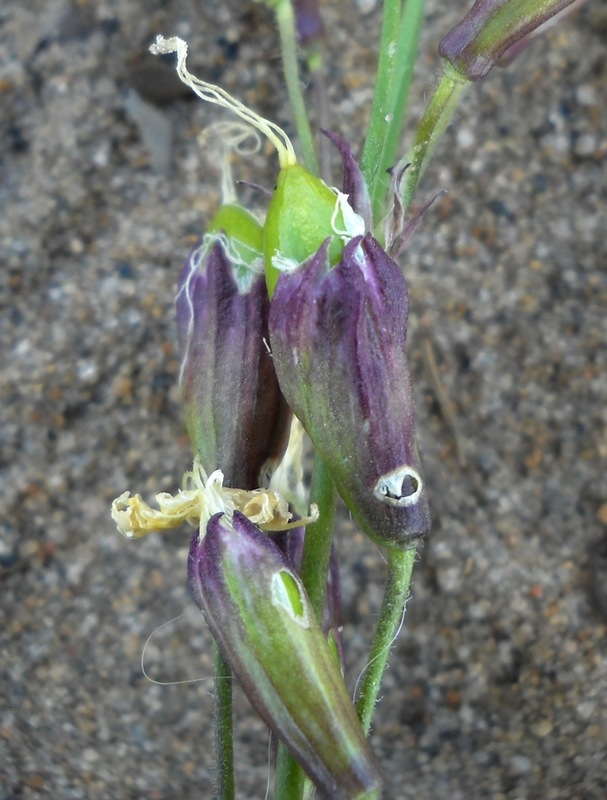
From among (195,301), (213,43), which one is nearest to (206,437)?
(195,301)

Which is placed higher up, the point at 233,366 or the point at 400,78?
the point at 400,78

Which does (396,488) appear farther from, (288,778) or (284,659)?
(288,778)

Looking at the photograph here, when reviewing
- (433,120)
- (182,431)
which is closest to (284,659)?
(433,120)

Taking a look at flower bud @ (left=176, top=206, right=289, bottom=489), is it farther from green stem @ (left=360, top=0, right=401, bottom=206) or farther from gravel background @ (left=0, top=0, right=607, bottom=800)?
gravel background @ (left=0, top=0, right=607, bottom=800)

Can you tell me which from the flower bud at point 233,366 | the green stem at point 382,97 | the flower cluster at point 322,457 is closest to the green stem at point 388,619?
the flower cluster at point 322,457

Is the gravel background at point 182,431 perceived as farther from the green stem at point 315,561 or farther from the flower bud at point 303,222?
the flower bud at point 303,222
